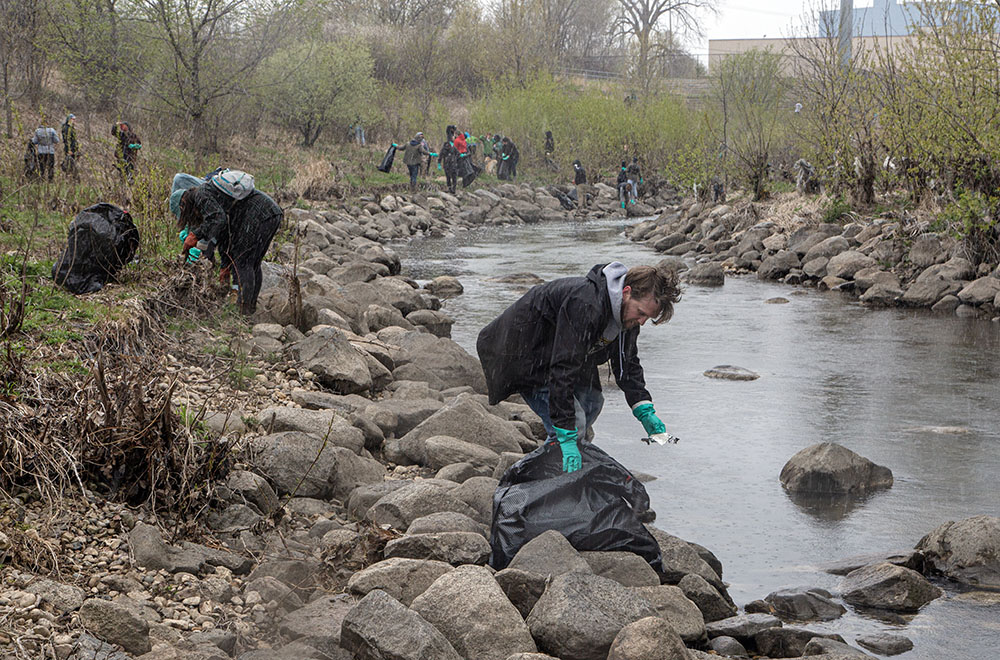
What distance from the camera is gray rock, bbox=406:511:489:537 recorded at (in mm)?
5238

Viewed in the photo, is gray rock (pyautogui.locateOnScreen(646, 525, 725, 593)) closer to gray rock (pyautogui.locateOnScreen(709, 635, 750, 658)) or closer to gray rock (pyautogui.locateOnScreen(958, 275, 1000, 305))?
gray rock (pyautogui.locateOnScreen(709, 635, 750, 658))

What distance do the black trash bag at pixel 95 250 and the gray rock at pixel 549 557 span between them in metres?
5.29

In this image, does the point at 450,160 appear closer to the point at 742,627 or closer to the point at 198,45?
the point at 198,45

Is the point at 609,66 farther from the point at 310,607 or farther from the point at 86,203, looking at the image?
the point at 310,607

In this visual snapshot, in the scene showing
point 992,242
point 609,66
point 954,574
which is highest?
point 609,66

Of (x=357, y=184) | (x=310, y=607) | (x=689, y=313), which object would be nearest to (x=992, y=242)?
(x=689, y=313)

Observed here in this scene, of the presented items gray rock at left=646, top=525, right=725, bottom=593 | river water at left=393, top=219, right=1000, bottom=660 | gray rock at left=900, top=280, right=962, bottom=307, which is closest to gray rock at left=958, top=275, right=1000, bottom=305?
gray rock at left=900, top=280, right=962, bottom=307

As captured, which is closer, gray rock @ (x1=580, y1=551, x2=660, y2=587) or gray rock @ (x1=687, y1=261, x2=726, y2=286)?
gray rock @ (x1=580, y1=551, x2=660, y2=587)

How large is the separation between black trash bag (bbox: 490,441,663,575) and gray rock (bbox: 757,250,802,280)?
15.0 meters

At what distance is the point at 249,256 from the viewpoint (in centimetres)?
923

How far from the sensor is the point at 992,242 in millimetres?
15773

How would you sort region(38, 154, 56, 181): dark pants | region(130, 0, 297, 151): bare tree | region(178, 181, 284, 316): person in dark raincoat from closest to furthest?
1. region(178, 181, 284, 316): person in dark raincoat
2. region(38, 154, 56, 181): dark pants
3. region(130, 0, 297, 151): bare tree

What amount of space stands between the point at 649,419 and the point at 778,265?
15.0 m

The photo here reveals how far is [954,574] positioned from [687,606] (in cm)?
190
